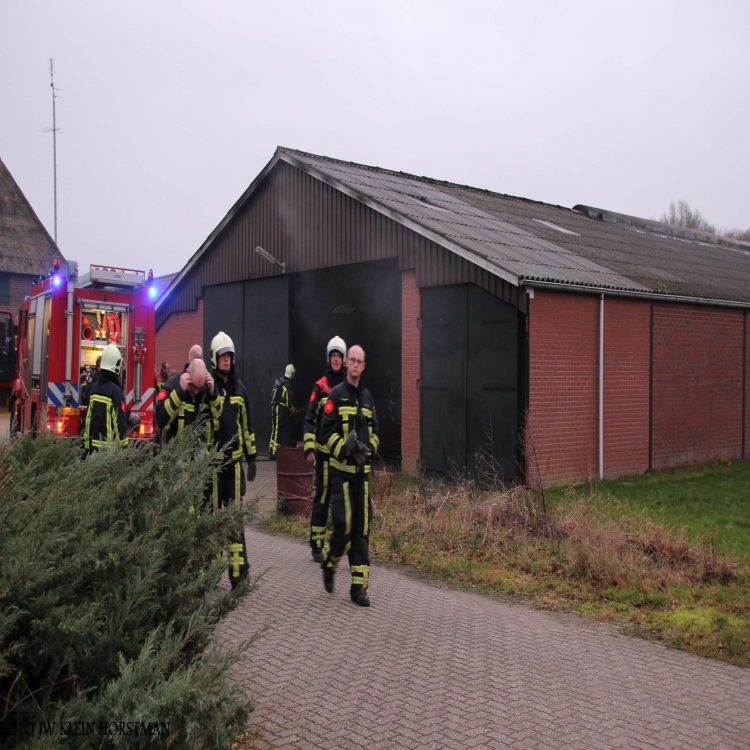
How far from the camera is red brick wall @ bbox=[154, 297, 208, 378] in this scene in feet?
66.7

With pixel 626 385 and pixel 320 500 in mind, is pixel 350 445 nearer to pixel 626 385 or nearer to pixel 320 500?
pixel 320 500

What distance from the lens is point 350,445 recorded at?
6.73m

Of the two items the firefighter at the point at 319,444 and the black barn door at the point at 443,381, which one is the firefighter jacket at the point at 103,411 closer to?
the firefighter at the point at 319,444

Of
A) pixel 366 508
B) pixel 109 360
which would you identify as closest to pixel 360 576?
pixel 366 508

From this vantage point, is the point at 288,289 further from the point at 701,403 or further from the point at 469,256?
the point at 701,403

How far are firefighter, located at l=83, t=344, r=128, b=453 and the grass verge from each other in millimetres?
2678

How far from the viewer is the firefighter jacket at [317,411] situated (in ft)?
24.5

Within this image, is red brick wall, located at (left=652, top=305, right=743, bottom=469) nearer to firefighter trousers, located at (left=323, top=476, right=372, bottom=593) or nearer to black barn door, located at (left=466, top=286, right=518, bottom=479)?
black barn door, located at (left=466, top=286, right=518, bottom=479)

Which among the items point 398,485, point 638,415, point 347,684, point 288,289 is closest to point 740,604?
point 347,684

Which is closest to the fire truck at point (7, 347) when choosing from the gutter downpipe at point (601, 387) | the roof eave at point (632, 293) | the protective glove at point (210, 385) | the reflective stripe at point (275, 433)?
the reflective stripe at point (275, 433)

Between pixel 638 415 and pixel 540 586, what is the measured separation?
313 inches

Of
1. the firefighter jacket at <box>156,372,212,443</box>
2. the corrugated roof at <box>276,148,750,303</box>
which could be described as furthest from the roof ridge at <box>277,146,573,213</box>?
the firefighter jacket at <box>156,372,212,443</box>

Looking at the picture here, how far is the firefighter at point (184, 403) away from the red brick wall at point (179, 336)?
13.6 meters

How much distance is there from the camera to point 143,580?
2693mm
